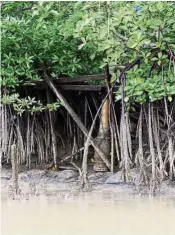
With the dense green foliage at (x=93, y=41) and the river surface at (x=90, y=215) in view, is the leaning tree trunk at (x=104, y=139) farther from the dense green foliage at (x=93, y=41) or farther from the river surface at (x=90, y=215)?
the river surface at (x=90, y=215)

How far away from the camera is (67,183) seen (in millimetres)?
6520

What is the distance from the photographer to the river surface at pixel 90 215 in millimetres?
3965

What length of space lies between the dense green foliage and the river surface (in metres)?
1.12

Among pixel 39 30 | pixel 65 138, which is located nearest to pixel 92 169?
pixel 65 138

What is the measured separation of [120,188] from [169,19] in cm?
218

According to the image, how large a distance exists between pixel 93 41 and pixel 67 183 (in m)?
1.91

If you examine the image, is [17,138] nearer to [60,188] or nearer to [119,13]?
[60,188]

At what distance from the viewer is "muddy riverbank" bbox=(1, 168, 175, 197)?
5844 mm

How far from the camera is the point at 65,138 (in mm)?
8031

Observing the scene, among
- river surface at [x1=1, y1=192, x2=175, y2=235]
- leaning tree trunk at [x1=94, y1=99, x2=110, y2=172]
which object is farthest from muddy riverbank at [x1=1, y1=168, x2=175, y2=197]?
river surface at [x1=1, y1=192, x2=175, y2=235]

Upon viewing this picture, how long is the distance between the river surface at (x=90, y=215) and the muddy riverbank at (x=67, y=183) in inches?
12.7

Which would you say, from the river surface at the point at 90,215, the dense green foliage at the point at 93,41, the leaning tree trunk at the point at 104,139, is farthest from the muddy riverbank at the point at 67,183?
the dense green foliage at the point at 93,41

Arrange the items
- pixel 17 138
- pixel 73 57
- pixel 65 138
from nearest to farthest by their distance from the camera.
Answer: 1. pixel 73 57
2. pixel 17 138
3. pixel 65 138

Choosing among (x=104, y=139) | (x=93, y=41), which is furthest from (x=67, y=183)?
(x=93, y=41)
